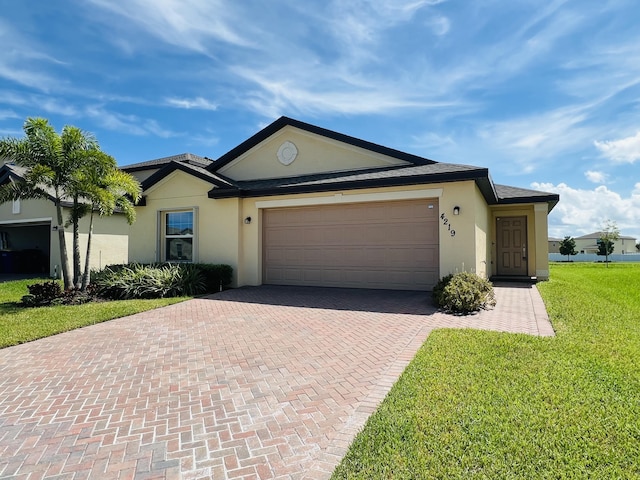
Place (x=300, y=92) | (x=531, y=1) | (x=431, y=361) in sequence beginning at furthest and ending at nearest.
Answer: (x=300, y=92) → (x=531, y=1) → (x=431, y=361)

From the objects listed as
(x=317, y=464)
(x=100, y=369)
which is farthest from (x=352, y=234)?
(x=317, y=464)

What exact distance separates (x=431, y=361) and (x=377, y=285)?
6.53m

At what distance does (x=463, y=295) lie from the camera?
7988 millimetres

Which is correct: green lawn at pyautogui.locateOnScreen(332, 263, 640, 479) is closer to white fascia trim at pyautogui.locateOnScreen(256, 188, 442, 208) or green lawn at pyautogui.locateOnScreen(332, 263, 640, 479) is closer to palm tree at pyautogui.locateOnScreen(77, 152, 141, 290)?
white fascia trim at pyautogui.locateOnScreen(256, 188, 442, 208)

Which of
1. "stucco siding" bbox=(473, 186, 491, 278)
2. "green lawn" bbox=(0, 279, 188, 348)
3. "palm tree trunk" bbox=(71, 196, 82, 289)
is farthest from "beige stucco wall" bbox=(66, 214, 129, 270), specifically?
"stucco siding" bbox=(473, 186, 491, 278)

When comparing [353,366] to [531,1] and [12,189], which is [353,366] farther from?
[12,189]

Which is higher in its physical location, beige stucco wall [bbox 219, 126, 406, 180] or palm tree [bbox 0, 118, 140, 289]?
beige stucco wall [bbox 219, 126, 406, 180]

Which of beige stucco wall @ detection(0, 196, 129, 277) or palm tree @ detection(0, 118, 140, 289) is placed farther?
beige stucco wall @ detection(0, 196, 129, 277)

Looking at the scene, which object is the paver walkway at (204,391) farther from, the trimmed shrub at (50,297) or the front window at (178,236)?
the front window at (178,236)

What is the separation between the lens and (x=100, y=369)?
4.68 metres

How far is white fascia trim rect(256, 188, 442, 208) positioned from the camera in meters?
10.3

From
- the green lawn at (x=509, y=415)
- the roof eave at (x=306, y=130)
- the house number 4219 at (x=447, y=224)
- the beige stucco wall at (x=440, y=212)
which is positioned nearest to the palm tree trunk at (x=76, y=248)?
the beige stucco wall at (x=440, y=212)

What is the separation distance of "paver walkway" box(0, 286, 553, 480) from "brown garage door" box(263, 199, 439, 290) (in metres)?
3.25

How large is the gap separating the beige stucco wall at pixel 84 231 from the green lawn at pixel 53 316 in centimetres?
518
